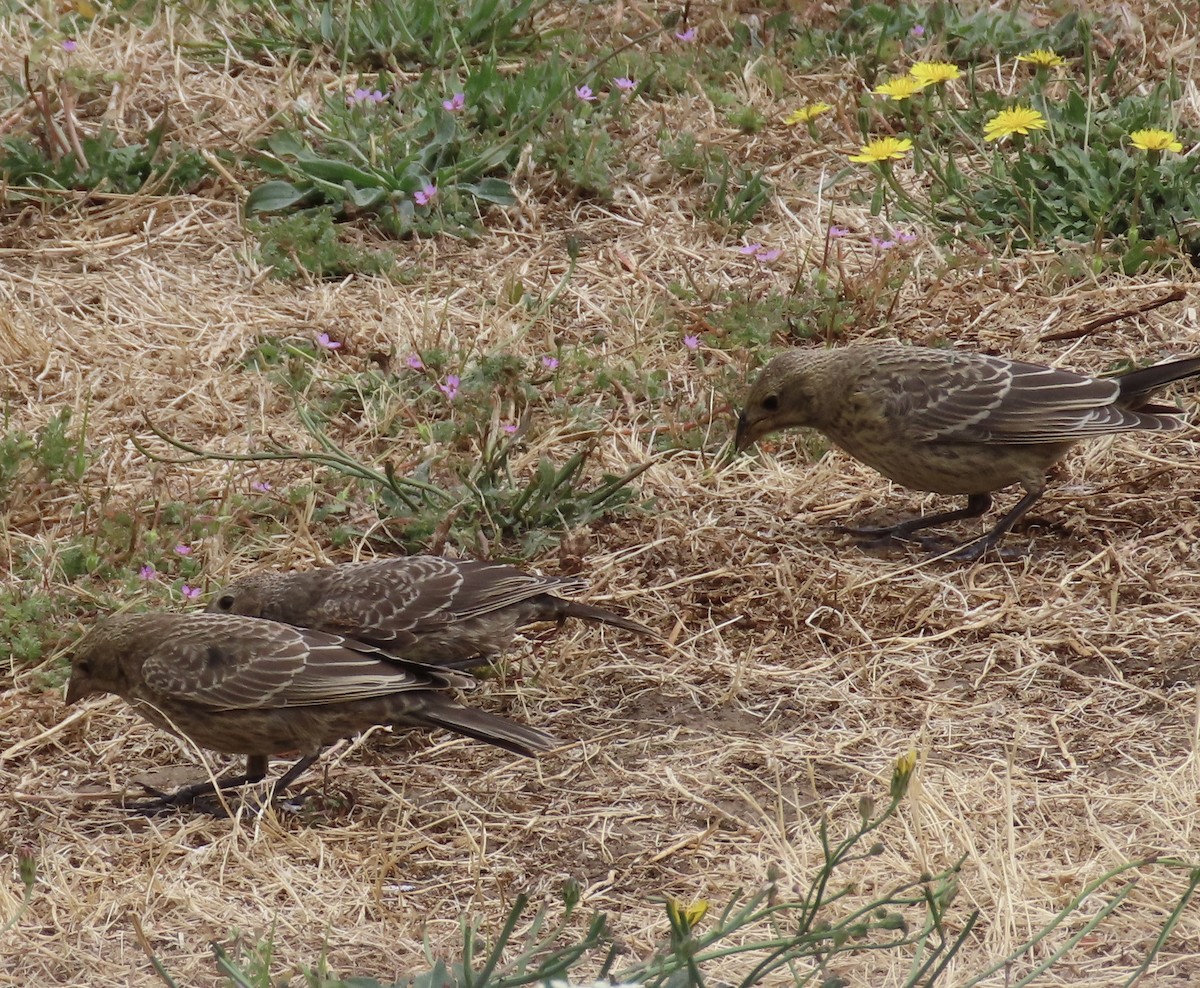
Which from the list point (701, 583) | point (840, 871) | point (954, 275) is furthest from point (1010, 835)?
point (954, 275)

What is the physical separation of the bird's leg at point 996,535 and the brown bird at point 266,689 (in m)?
1.96

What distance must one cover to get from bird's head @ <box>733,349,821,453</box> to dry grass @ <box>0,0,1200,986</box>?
0.25 metres

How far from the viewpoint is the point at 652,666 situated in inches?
228

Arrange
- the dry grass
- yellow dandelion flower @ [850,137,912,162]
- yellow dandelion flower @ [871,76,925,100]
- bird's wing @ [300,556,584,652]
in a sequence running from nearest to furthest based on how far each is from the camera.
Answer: the dry grass, bird's wing @ [300,556,584,652], yellow dandelion flower @ [850,137,912,162], yellow dandelion flower @ [871,76,925,100]

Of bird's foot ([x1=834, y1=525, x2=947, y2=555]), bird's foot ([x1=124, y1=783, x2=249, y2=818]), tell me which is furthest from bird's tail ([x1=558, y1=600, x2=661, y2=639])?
bird's foot ([x1=124, y1=783, x2=249, y2=818])

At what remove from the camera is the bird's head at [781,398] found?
661cm

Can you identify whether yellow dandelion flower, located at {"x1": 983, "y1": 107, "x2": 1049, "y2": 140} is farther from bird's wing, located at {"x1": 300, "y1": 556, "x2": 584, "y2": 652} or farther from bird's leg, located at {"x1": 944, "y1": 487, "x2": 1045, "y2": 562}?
bird's wing, located at {"x1": 300, "y1": 556, "x2": 584, "y2": 652}

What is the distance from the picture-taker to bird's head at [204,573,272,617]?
5691 millimetres

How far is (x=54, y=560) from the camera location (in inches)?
241

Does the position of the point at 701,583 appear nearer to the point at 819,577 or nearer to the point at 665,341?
the point at 819,577

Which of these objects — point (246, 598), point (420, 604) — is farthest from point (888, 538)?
point (246, 598)

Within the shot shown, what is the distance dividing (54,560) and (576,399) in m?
2.25

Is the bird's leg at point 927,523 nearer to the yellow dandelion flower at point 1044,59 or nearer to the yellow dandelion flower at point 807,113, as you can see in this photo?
the yellow dandelion flower at point 807,113

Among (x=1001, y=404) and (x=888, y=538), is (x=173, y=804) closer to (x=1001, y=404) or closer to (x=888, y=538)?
(x=888, y=538)
